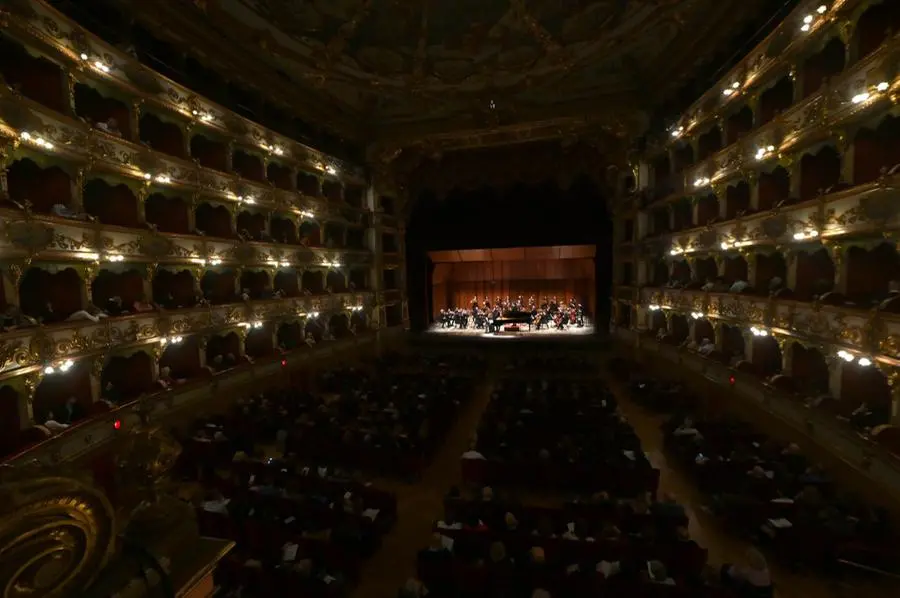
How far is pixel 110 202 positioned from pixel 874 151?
73.7 feet

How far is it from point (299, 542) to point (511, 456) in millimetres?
5633

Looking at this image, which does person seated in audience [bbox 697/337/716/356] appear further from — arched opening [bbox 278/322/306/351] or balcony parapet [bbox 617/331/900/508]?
arched opening [bbox 278/322/306/351]

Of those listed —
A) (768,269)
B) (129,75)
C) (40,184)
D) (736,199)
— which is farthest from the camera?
(736,199)

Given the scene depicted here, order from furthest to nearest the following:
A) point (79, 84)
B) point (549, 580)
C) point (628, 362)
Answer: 1. point (628, 362)
2. point (79, 84)
3. point (549, 580)

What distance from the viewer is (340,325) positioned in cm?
2778

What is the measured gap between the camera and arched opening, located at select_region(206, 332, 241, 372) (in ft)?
62.3

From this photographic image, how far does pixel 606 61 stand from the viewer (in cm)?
2161

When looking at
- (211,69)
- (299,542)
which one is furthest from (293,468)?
(211,69)

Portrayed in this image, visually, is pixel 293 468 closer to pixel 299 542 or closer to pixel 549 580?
pixel 299 542

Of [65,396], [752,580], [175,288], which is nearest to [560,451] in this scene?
[752,580]

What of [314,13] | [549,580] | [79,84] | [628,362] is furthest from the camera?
[628,362]

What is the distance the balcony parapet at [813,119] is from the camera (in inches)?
394

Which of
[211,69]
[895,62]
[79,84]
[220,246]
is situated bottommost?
[220,246]

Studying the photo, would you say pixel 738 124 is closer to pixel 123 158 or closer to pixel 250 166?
pixel 250 166
